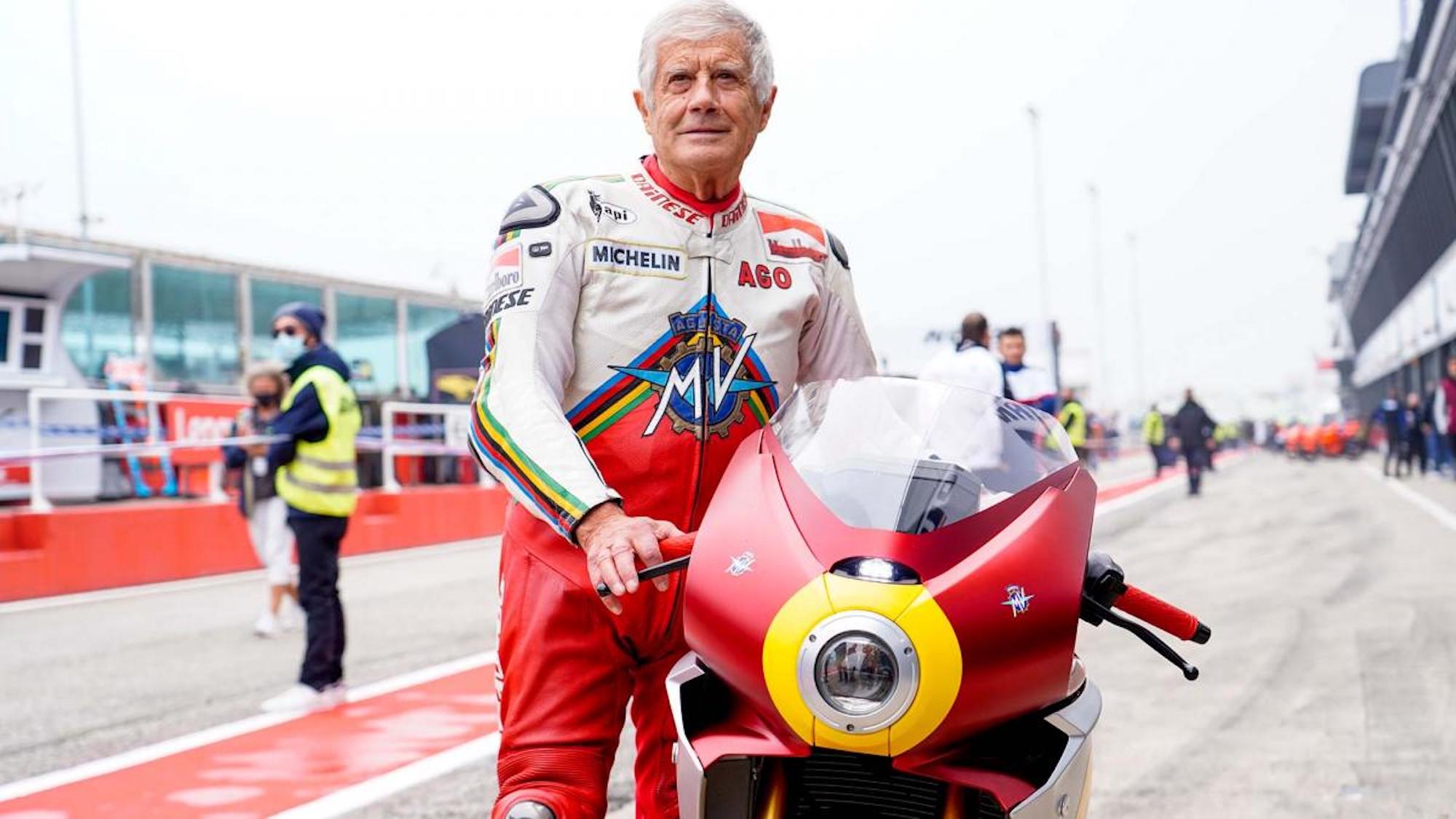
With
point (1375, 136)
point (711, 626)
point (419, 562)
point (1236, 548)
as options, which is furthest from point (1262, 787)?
point (1375, 136)

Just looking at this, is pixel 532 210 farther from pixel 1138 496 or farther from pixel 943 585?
pixel 1138 496

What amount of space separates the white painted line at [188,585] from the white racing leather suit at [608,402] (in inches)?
364

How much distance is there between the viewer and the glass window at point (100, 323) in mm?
25422

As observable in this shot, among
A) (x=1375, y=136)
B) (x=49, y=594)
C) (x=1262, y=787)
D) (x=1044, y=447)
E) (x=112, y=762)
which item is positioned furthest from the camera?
(x=1375, y=136)

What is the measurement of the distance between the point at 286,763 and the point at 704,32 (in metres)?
3.98

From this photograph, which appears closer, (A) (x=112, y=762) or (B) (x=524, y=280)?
(B) (x=524, y=280)

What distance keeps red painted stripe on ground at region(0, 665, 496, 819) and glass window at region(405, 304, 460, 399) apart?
2537 centimetres

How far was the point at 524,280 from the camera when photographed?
2369 mm

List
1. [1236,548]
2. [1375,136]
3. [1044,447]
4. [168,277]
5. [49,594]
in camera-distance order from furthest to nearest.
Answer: [1375,136]
[168,277]
[1236,548]
[49,594]
[1044,447]

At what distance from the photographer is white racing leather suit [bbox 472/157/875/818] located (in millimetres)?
2299

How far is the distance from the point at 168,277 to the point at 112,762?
80.4 ft

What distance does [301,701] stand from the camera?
6488 millimetres

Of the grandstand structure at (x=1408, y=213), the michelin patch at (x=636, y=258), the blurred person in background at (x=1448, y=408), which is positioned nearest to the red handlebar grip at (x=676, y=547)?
the michelin patch at (x=636, y=258)

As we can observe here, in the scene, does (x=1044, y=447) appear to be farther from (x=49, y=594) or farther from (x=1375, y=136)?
(x=1375, y=136)
